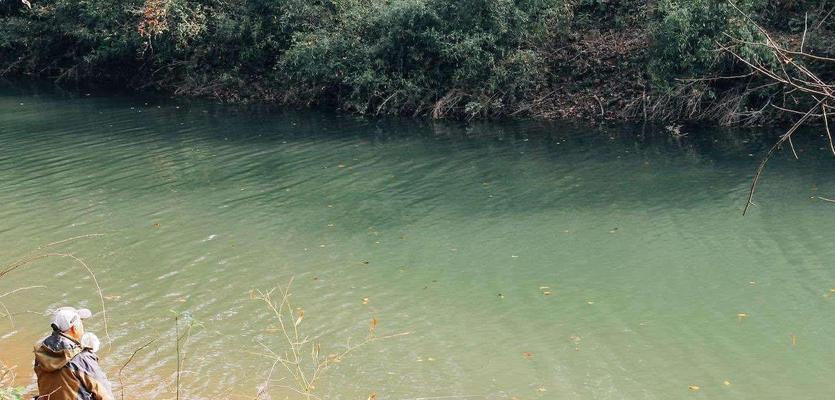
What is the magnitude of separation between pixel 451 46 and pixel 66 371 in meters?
17.8

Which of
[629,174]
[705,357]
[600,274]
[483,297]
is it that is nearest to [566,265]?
[600,274]

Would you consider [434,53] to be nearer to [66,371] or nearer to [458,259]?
[458,259]

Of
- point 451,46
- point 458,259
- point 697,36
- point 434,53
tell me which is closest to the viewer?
point 458,259

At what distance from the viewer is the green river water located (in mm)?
9078

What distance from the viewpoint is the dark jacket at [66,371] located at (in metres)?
6.31

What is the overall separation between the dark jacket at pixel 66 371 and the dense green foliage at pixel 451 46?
16419mm

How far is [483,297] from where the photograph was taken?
1103 centimetres

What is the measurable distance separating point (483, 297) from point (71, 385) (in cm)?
580

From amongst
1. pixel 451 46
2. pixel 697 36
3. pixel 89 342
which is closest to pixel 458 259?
pixel 89 342

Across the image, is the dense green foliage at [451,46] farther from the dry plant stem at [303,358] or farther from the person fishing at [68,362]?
the person fishing at [68,362]

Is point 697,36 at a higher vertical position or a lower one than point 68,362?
higher

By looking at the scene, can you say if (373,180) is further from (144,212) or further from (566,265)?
(566,265)

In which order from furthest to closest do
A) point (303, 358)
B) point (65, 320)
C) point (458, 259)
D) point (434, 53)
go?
point (434, 53)
point (458, 259)
point (303, 358)
point (65, 320)

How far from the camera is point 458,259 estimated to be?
1247 cm
